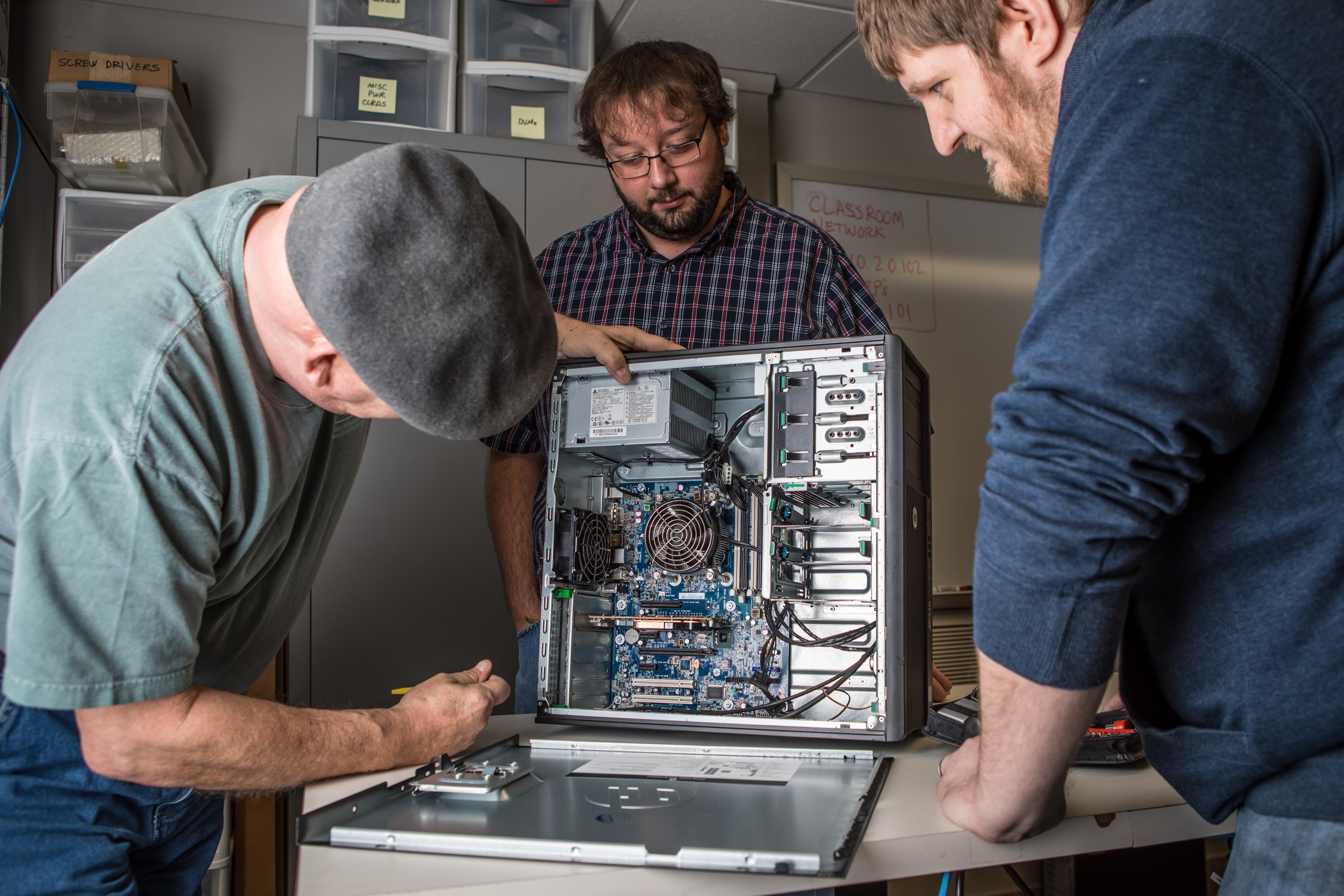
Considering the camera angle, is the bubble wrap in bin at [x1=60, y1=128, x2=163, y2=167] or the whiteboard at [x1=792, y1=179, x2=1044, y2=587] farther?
the whiteboard at [x1=792, y1=179, x2=1044, y2=587]

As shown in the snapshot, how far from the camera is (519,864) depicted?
0.82 metres

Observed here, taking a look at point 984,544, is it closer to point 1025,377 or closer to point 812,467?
point 1025,377

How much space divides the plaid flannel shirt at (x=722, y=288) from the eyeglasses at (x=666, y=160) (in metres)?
0.11

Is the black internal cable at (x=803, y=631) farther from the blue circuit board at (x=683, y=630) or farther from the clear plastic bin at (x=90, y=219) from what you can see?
the clear plastic bin at (x=90, y=219)

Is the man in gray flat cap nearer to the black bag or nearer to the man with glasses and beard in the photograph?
the black bag

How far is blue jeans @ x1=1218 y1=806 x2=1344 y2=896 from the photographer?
2.21 feet

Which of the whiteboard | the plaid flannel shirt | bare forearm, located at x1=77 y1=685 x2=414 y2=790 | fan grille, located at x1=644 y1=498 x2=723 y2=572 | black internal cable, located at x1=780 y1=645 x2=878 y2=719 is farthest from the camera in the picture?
the whiteboard

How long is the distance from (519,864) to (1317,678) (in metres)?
0.68

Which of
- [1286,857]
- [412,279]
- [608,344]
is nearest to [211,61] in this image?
[608,344]

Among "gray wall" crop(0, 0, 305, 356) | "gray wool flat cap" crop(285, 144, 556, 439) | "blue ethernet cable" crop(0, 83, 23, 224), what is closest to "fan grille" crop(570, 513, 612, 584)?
"gray wool flat cap" crop(285, 144, 556, 439)

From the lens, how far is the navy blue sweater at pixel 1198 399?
0.60 m

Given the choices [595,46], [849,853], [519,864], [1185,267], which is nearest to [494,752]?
[519,864]

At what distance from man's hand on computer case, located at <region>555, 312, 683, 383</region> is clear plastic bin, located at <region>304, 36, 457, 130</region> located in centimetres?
157

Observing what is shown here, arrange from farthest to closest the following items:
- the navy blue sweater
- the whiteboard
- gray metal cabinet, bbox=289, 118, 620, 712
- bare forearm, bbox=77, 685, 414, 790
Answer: the whiteboard → gray metal cabinet, bbox=289, 118, 620, 712 → bare forearm, bbox=77, 685, 414, 790 → the navy blue sweater
